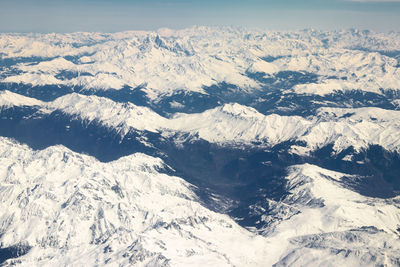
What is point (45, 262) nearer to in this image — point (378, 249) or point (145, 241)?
point (145, 241)

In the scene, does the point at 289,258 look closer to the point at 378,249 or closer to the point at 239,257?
the point at 239,257

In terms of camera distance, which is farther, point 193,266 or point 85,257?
point 85,257

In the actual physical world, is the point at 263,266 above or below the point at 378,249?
below

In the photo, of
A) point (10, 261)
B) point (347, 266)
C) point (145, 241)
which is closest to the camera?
point (347, 266)

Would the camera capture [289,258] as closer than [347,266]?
No

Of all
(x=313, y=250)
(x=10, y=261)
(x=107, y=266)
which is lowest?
(x=10, y=261)

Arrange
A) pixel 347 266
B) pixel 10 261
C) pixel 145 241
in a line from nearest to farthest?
pixel 347 266 → pixel 145 241 → pixel 10 261

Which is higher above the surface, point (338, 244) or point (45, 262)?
point (338, 244)


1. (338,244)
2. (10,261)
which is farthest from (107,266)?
(338,244)

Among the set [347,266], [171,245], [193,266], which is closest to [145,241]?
[171,245]
